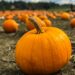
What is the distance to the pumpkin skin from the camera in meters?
4.38

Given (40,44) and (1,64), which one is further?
(1,64)

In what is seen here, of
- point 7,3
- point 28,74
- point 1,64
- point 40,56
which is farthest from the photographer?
point 7,3

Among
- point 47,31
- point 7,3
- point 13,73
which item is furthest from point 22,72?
point 7,3

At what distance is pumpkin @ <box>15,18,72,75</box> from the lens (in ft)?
14.4

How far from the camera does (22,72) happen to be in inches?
189

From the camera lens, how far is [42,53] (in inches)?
171

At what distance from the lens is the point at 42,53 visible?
14.3 ft

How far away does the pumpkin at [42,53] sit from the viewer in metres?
4.38

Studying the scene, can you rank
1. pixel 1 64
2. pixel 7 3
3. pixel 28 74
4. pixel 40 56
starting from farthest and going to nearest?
pixel 7 3, pixel 1 64, pixel 28 74, pixel 40 56

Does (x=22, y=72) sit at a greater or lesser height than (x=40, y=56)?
lesser

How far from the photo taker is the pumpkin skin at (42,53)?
438 centimetres

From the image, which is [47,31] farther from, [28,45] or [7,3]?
[7,3]

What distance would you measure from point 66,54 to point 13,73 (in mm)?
898

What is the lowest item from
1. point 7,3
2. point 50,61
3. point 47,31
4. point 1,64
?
point 7,3
